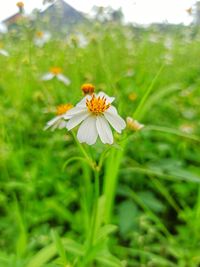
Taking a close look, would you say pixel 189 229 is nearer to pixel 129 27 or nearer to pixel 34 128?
pixel 34 128

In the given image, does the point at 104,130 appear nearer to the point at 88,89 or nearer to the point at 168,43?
the point at 88,89

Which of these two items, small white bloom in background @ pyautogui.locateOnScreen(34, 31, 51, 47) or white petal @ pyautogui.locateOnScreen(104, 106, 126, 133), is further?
small white bloom in background @ pyautogui.locateOnScreen(34, 31, 51, 47)

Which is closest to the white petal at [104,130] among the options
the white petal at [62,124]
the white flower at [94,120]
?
the white flower at [94,120]

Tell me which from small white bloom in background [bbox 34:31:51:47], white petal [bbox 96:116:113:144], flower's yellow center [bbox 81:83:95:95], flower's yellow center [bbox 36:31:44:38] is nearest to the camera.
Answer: white petal [bbox 96:116:113:144]

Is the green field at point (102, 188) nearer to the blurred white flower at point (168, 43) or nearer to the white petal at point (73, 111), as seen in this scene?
the white petal at point (73, 111)

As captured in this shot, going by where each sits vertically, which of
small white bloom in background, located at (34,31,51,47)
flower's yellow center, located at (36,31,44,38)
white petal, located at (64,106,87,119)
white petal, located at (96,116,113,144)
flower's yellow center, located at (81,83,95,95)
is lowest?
white petal, located at (96,116,113,144)

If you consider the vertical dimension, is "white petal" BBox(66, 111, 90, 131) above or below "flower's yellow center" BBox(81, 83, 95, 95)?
below

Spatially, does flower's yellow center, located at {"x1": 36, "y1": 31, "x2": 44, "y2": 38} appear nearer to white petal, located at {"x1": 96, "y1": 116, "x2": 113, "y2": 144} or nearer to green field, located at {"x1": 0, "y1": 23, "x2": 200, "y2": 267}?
green field, located at {"x1": 0, "y1": 23, "x2": 200, "y2": 267}

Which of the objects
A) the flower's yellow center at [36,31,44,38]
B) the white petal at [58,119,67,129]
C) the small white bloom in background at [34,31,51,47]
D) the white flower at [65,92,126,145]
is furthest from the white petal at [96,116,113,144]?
the small white bloom in background at [34,31,51,47]
